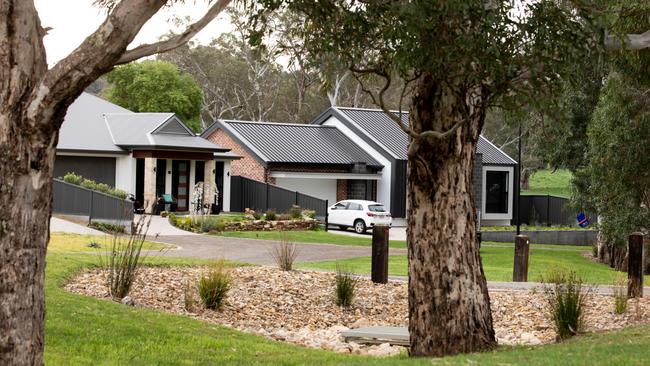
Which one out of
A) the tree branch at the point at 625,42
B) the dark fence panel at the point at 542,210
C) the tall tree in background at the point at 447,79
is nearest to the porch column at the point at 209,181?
the dark fence panel at the point at 542,210

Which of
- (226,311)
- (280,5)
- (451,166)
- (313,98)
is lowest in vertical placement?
(226,311)

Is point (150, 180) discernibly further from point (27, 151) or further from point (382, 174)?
point (27, 151)

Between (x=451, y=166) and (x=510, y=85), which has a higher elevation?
(x=510, y=85)

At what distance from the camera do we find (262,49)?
42.7ft

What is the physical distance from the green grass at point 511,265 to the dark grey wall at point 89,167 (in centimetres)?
1582

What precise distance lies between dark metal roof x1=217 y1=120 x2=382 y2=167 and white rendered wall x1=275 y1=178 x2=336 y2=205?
4.18 ft

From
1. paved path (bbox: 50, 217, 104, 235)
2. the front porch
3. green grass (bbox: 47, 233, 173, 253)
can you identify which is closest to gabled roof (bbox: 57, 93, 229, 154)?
the front porch

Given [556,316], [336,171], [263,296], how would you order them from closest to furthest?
1. [556,316]
2. [263,296]
3. [336,171]

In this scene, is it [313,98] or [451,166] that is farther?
[313,98]

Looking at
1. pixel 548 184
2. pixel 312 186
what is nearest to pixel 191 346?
pixel 312 186

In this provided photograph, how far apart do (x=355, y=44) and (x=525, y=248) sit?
33.7ft

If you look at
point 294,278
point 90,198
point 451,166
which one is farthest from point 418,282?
point 90,198

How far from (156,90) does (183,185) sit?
20.8m

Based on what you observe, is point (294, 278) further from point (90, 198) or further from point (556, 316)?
point (90, 198)
